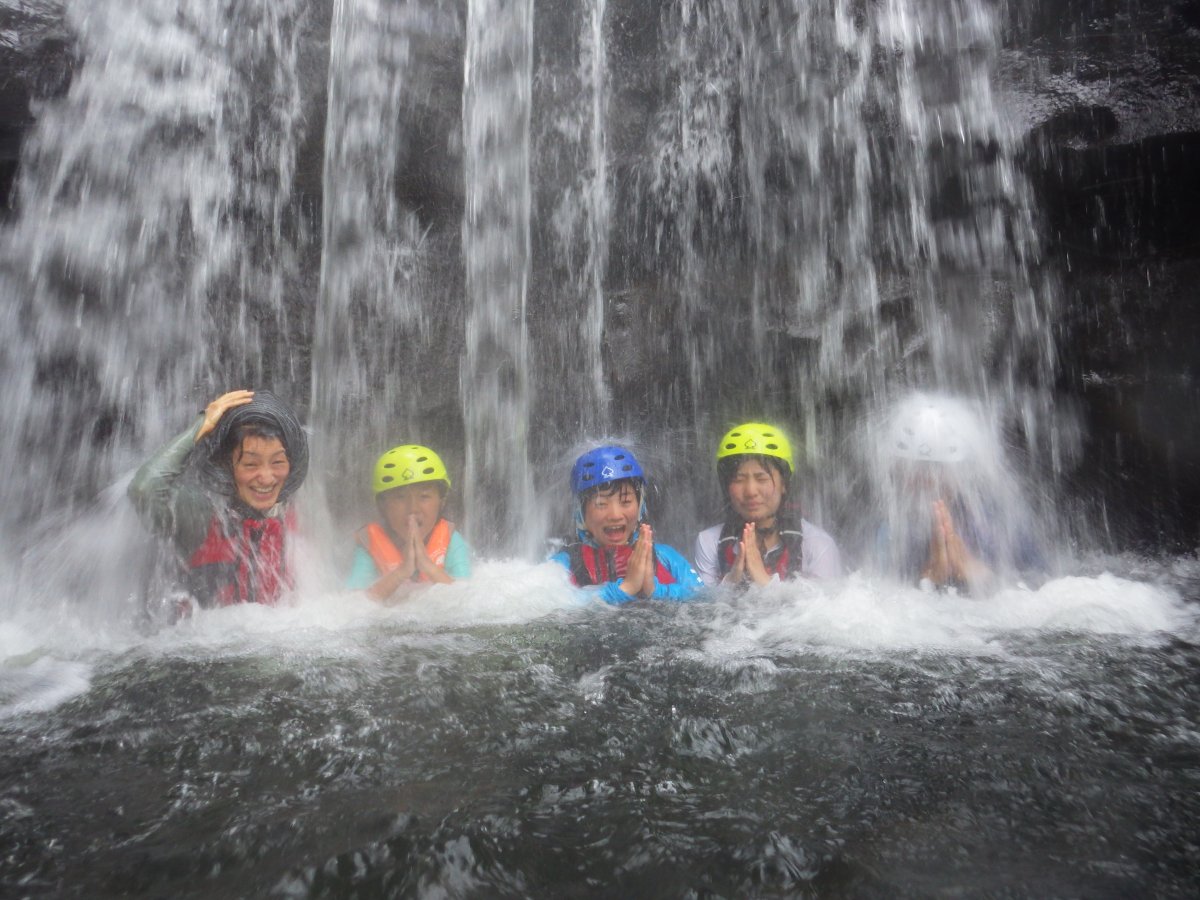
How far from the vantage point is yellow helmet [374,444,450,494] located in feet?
19.3

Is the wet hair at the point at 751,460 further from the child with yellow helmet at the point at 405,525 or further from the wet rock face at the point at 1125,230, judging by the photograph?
the wet rock face at the point at 1125,230

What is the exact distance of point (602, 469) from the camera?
19.3ft


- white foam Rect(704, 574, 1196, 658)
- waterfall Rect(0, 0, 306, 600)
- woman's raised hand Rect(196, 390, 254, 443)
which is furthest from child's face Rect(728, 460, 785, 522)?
waterfall Rect(0, 0, 306, 600)

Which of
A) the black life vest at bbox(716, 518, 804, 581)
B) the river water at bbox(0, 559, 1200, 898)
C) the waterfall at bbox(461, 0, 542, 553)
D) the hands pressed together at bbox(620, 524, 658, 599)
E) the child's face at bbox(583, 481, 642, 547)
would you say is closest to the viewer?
the river water at bbox(0, 559, 1200, 898)

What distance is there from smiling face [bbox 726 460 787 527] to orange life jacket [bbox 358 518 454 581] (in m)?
2.25

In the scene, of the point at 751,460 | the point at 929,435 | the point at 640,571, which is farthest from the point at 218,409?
the point at 929,435

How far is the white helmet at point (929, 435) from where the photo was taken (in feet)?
19.3

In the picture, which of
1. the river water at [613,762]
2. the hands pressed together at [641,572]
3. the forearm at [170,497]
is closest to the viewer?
the river water at [613,762]

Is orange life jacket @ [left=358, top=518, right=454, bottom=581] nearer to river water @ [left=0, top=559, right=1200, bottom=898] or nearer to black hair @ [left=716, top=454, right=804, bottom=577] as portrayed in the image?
river water @ [left=0, top=559, right=1200, bottom=898]

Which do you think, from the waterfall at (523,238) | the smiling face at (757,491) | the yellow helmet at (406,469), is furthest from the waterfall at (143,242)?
the smiling face at (757,491)

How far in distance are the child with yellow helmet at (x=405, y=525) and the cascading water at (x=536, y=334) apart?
15.1 inches

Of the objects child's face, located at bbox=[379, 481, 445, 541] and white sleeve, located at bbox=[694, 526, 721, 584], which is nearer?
child's face, located at bbox=[379, 481, 445, 541]

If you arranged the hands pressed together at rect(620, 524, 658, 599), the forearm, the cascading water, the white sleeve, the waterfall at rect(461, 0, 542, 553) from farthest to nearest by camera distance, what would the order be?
the waterfall at rect(461, 0, 542, 553) → the white sleeve → the hands pressed together at rect(620, 524, 658, 599) → the forearm → the cascading water

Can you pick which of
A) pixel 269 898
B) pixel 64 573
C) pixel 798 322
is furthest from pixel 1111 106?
pixel 64 573
